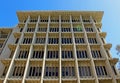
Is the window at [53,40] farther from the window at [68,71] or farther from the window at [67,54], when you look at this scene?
the window at [68,71]

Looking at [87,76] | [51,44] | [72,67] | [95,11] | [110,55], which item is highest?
[95,11]

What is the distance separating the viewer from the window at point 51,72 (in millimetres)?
22344

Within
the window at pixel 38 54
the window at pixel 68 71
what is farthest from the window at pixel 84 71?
the window at pixel 38 54

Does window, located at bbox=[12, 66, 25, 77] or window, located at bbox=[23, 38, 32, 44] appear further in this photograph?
window, located at bbox=[23, 38, 32, 44]

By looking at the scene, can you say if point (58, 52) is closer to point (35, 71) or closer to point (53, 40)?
point (53, 40)

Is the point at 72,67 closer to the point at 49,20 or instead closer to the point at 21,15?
the point at 49,20

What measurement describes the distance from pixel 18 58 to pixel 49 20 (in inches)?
415

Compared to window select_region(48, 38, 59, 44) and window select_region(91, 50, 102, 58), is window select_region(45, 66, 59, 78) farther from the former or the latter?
window select_region(48, 38, 59, 44)

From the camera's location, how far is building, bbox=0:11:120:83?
21547 mm

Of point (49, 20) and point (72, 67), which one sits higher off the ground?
point (49, 20)

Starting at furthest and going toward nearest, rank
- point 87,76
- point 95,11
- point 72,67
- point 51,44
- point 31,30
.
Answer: point 95,11 → point 31,30 → point 51,44 → point 72,67 → point 87,76

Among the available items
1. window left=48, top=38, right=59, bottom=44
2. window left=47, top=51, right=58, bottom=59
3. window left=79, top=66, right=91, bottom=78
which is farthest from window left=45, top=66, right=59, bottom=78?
window left=48, top=38, right=59, bottom=44

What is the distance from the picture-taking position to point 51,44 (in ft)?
86.4

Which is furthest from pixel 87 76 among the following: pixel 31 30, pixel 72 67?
pixel 31 30
